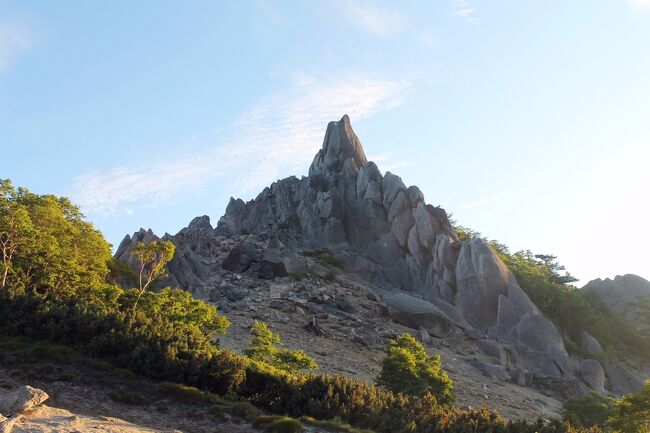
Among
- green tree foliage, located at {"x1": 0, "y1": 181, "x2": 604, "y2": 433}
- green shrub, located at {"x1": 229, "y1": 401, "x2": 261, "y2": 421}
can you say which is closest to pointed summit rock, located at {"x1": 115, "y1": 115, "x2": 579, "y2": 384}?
green tree foliage, located at {"x1": 0, "y1": 181, "x2": 604, "y2": 433}

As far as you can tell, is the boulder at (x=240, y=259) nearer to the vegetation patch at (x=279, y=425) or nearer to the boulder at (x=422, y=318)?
the boulder at (x=422, y=318)

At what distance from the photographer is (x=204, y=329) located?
28812 millimetres

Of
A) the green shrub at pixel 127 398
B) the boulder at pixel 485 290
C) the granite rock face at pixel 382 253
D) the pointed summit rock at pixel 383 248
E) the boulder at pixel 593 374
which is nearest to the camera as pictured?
the green shrub at pixel 127 398

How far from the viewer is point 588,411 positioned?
112 ft

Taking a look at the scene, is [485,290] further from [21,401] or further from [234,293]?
[21,401]

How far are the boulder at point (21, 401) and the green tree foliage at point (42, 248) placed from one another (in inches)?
560

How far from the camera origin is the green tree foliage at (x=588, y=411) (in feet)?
111

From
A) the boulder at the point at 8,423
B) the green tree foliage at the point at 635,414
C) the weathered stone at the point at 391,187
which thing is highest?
the weathered stone at the point at 391,187

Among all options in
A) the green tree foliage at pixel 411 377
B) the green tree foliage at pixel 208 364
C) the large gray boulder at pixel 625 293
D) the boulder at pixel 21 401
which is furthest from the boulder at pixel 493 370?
the large gray boulder at pixel 625 293

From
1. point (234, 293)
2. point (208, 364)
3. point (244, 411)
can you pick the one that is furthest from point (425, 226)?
point (244, 411)

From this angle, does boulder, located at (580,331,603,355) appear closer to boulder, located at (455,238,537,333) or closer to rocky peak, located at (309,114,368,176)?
boulder, located at (455,238,537,333)

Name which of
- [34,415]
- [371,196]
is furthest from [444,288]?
[34,415]

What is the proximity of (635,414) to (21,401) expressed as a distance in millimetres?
25550

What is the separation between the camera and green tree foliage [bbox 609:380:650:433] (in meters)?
24.7
